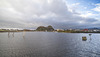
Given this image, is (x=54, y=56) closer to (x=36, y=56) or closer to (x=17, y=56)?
(x=36, y=56)

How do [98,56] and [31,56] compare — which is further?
[98,56]

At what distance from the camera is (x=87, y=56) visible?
2878cm

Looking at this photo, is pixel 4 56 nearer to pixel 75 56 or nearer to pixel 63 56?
pixel 63 56

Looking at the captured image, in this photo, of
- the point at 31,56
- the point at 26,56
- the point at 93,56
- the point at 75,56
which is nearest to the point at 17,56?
the point at 26,56

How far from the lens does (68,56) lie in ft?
91.8

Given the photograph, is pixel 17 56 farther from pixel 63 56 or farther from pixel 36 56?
pixel 63 56

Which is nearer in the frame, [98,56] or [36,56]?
[36,56]

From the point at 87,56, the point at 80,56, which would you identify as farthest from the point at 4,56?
the point at 87,56

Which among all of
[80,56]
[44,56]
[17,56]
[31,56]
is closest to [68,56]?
[80,56]

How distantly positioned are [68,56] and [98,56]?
41.6ft

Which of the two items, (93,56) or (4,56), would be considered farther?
(93,56)

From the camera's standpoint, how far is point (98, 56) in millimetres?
28906

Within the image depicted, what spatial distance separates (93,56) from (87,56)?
7.98 feet

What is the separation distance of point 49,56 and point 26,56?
8.88 metres
